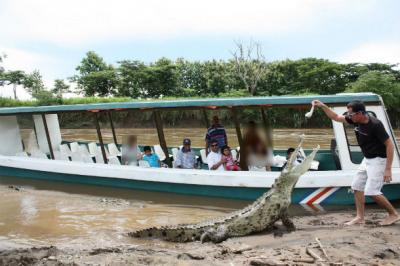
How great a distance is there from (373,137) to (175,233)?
8.36 ft

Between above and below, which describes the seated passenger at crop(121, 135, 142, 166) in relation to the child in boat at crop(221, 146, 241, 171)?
above

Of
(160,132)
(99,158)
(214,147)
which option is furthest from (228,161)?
(99,158)

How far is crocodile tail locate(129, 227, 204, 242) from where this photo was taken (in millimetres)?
5209

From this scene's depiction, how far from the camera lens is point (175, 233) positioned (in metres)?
5.30

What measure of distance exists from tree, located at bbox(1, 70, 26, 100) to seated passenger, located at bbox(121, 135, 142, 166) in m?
39.6

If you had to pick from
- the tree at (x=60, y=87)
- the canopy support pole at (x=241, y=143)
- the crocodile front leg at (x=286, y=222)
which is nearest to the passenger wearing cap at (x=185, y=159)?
the canopy support pole at (x=241, y=143)

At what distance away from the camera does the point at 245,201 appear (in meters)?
7.27

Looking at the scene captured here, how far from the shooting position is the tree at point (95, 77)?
36625 mm

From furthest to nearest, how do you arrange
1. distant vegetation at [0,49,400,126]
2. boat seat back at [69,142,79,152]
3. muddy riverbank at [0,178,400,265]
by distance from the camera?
1. distant vegetation at [0,49,400,126]
2. boat seat back at [69,142,79,152]
3. muddy riverbank at [0,178,400,265]

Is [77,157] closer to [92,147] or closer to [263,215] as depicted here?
[92,147]

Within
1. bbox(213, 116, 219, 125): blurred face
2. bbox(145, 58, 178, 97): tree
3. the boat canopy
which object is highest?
bbox(145, 58, 178, 97): tree

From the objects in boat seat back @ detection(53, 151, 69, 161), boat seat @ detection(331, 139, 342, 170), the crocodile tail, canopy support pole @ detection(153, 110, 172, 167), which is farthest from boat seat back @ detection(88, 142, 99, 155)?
boat seat @ detection(331, 139, 342, 170)

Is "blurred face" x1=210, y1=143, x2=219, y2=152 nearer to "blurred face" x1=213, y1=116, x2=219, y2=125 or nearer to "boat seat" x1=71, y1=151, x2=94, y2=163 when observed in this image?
"blurred face" x1=213, y1=116, x2=219, y2=125

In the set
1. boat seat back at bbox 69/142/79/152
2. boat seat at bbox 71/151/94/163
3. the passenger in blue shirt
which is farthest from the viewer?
boat seat back at bbox 69/142/79/152
